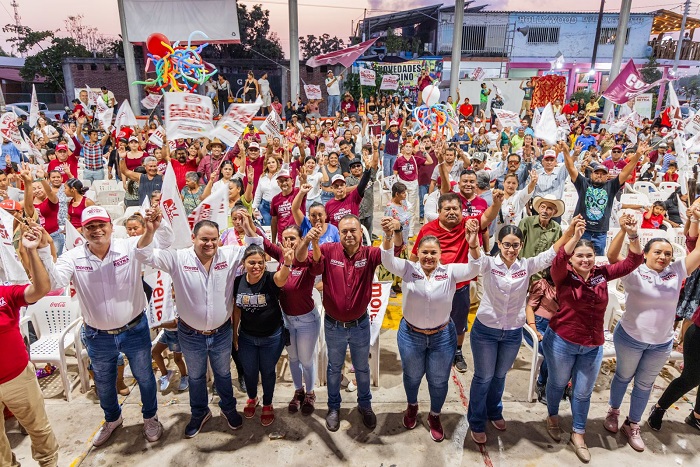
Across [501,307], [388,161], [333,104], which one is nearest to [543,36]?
[333,104]

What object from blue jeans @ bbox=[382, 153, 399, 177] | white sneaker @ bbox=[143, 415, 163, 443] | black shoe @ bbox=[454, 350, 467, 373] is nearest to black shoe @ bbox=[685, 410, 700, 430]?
black shoe @ bbox=[454, 350, 467, 373]

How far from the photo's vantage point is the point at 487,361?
152 inches

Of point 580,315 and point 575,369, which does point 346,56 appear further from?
point 575,369

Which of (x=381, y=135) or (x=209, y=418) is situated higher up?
(x=381, y=135)

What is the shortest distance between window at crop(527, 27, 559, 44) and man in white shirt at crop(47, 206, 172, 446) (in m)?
40.2

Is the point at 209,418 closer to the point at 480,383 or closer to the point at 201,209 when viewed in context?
the point at 201,209

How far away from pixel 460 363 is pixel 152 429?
10.7ft

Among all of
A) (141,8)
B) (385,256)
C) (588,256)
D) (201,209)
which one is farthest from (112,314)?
(141,8)

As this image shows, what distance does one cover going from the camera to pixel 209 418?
4.33m

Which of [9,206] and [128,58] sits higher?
[128,58]

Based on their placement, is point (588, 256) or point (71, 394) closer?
point (588, 256)

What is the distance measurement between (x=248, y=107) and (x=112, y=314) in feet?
9.28

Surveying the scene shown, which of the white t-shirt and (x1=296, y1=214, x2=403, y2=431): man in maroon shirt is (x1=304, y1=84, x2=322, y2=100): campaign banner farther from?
the white t-shirt

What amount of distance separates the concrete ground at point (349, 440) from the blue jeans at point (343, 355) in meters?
0.29
